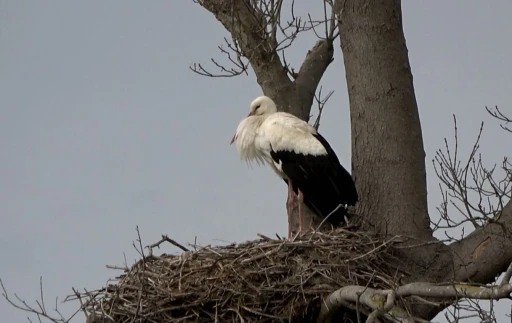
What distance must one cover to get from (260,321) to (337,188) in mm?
1537

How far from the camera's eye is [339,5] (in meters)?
7.60

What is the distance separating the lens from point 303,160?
764 centimetres

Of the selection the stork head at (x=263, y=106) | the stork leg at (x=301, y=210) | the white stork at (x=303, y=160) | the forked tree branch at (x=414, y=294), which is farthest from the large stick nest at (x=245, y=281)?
the stork head at (x=263, y=106)

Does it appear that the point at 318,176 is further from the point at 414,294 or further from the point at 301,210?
the point at 414,294

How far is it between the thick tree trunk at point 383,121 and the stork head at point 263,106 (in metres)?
0.77

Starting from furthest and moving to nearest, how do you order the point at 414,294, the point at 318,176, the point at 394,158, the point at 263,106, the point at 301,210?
the point at 263,106
the point at 301,210
the point at 318,176
the point at 394,158
the point at 414,294

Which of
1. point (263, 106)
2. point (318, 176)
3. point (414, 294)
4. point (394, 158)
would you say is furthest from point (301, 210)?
point (414, 294)

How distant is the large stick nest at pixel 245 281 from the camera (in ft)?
19.9

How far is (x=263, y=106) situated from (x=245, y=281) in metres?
2.21

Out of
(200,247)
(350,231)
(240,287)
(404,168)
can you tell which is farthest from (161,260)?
(404,168)

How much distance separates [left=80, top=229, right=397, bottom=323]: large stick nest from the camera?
6.07 m

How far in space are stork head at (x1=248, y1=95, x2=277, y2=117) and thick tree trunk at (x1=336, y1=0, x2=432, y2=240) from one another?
2.51 feet

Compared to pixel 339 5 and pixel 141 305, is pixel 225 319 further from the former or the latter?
pixel 339 5

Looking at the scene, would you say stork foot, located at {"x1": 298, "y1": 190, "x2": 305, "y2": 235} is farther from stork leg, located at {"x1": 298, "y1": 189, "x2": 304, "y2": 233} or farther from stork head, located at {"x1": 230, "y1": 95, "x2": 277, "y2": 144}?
stork head, located at {"x1": 230, "y1": 95, "x2": 277, "y2": 144}
